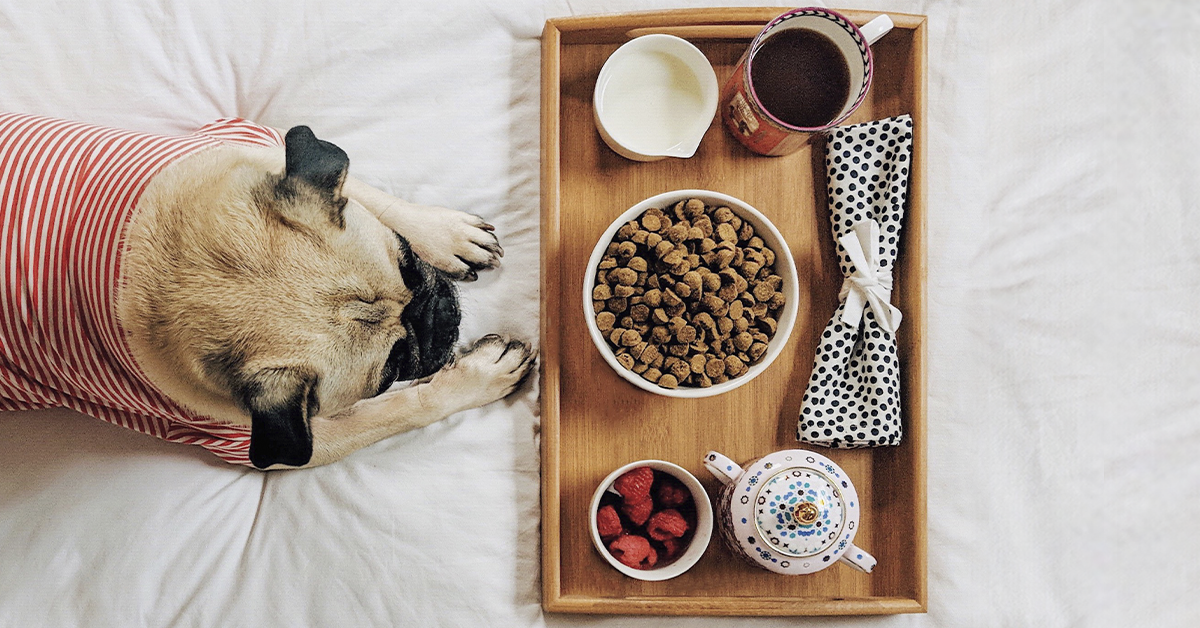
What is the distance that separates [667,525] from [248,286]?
58cm

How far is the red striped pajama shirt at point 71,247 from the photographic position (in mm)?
824

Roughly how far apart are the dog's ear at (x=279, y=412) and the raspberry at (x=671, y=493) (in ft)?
1.46

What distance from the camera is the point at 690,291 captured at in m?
0.90

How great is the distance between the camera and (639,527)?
3.22 feet

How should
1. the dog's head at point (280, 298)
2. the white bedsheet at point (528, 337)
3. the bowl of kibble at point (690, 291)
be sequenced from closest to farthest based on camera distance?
1. the dog's head at point (280, 298)
2. the bowl of kibble at point (690, 291)
3. the white bedsheet at point (528, 337)

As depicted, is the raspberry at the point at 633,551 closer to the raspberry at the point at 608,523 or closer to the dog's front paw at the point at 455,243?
the raspberry at the point at 608,523

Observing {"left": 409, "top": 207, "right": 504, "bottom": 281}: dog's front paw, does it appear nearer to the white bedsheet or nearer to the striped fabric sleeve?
the white bedsheet

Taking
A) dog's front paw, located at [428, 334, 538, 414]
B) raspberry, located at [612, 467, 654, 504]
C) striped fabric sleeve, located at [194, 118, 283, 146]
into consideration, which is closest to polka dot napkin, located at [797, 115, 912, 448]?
raspberry, located at [612, 467, 654, 504]

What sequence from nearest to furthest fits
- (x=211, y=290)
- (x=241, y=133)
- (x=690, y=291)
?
(x=211, y=290) → (x=690, y=291) → (x=241, y=133)

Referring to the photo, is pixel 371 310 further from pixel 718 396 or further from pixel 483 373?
pixel 718 396

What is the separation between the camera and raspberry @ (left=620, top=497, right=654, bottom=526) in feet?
3.15

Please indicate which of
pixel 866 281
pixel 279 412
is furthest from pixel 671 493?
pixel 279 412

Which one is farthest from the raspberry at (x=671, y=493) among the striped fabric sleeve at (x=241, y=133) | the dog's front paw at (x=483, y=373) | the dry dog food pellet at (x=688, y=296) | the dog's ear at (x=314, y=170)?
the striped fabric sleeve at (x=241, y=133)

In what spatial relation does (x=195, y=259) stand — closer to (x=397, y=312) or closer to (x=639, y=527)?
(x=397, y=312)
